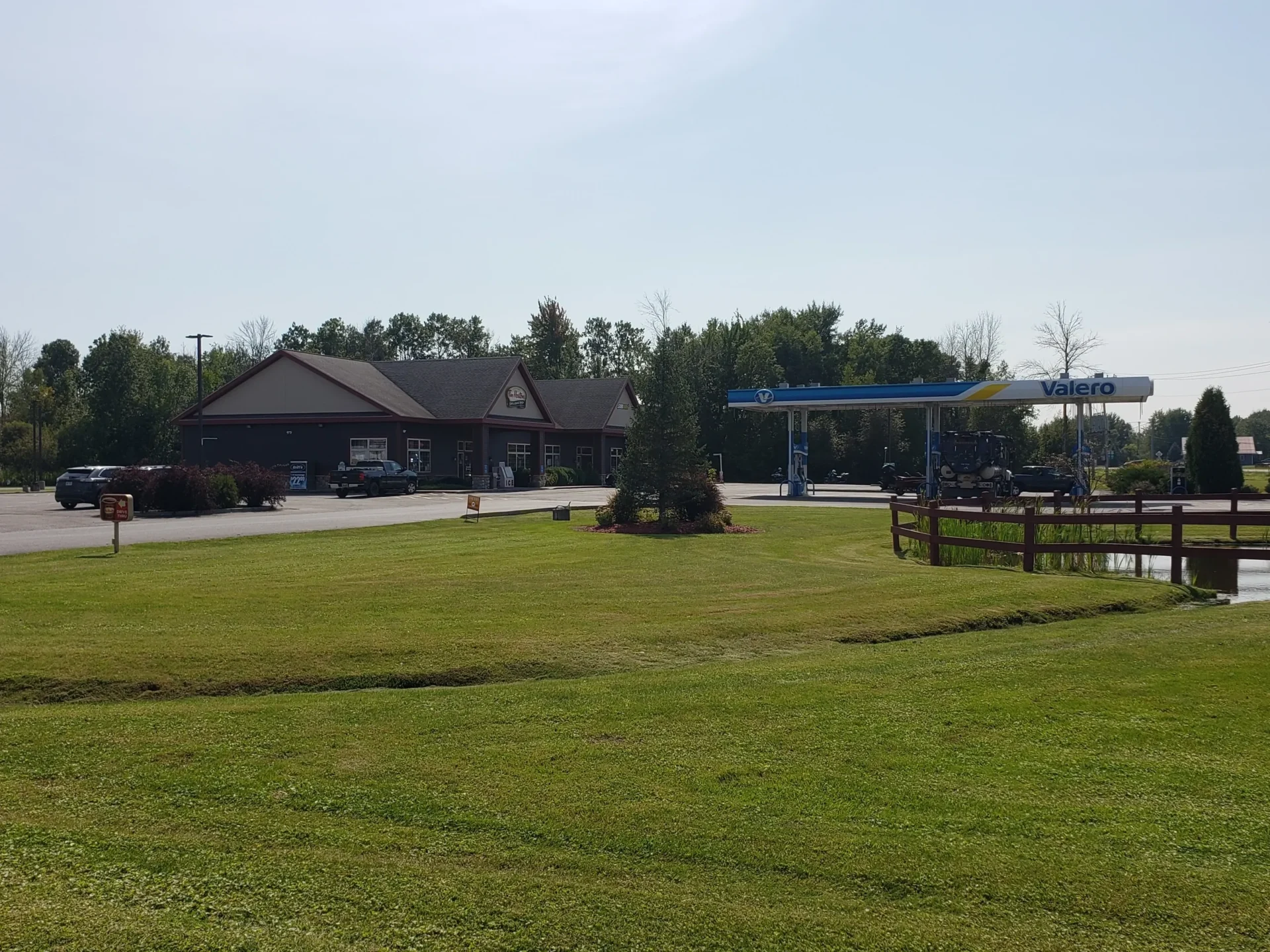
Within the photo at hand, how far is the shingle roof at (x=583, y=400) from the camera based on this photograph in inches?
2908

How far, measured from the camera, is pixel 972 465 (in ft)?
144

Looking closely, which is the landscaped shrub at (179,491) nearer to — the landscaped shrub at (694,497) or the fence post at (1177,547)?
the landscaped shrub at (694,497)

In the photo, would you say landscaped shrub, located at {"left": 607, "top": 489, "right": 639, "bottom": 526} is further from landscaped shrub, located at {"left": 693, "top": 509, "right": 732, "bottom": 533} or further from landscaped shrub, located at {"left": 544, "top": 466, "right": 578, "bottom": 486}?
landscaped shrub, located at {"left": 544, "top": 466, "right": 578, "bottom": 486}

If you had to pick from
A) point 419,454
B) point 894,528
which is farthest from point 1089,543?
point 419,454

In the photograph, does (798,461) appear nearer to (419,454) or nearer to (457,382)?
(419,454)

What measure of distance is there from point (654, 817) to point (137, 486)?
113 feet

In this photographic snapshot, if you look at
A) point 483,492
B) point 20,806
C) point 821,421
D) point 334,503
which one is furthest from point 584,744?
point 821,421

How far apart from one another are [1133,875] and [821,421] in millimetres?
72252

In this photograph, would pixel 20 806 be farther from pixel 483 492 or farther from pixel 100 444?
pixel 100 444

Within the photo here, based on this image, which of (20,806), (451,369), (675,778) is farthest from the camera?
(451,369)

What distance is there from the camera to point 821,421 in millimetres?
77000

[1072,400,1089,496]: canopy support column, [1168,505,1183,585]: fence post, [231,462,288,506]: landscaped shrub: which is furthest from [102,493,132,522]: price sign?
[1072,400,1089,496]: canopy support column

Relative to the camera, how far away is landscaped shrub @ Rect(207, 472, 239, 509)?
3809 cm

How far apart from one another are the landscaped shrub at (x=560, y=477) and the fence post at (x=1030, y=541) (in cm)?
4755
